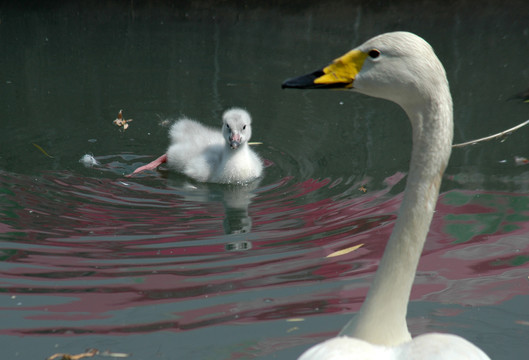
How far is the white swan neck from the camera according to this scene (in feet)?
7.08

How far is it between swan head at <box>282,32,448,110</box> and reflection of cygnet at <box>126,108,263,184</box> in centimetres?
233

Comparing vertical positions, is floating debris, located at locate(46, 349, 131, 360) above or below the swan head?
below

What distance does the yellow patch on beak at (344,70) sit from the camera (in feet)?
7.73

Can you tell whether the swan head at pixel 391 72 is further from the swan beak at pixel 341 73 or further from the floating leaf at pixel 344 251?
the floating leaf at pixel 344 251

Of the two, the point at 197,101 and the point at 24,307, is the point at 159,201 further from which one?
the point at 197,101

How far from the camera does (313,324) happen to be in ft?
9.47

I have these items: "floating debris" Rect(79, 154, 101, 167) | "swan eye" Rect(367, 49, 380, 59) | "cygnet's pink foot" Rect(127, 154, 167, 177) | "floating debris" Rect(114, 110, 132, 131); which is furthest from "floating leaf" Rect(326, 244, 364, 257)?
"floating debris" Rect(114, 110, 132, 131)

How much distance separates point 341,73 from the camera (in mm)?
2389

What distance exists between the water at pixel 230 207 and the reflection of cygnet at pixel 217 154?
0.09 metres

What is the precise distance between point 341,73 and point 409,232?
22.5 inches

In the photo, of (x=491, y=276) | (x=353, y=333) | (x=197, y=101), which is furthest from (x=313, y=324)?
(x=197, y=101)

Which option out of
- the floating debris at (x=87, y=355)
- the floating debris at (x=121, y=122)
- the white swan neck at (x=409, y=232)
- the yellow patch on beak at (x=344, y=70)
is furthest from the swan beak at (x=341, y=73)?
the floating debris at (x=121, y=122)

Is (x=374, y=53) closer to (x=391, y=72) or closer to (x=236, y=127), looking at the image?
(x=391, y=72)

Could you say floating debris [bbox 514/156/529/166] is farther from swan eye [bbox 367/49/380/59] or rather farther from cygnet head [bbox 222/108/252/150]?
swan eye [bbox 367/49/380/59]
